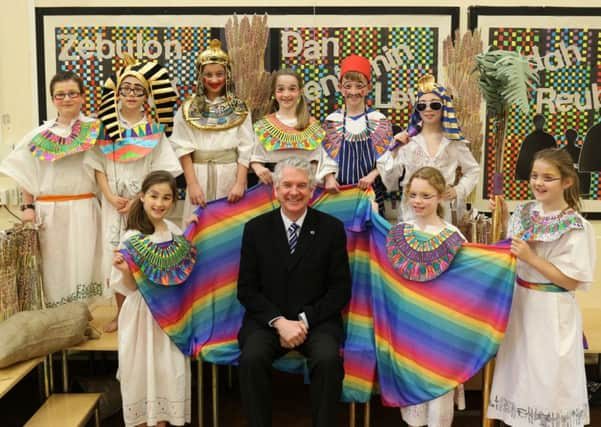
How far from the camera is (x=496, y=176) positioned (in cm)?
331

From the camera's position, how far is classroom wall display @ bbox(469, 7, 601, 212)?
14.9 ft

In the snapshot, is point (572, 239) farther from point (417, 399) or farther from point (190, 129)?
point (190, 129)

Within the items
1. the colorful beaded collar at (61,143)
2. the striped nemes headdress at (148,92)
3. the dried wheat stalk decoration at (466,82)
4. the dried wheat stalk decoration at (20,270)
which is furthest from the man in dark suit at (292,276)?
the dried wheat stalk decoration at (466,82)

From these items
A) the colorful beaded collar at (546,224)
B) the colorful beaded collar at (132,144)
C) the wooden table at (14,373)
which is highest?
the colorful beaded collar at (132,144)

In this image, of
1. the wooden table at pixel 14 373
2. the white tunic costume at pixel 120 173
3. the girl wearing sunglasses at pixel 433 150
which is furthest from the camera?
the white tunic costume at pixel 120 173

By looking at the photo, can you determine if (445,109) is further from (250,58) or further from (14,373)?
(14,373)

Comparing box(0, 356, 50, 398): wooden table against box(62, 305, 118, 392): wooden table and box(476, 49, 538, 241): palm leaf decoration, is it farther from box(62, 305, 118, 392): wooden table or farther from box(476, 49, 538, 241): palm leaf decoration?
box(476, 49, 538, 241): palm leaf decoration

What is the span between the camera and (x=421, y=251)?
311cm

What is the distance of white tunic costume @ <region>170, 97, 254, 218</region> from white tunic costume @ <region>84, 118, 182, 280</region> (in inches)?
5.0

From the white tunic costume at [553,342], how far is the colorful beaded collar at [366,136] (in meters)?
1.08

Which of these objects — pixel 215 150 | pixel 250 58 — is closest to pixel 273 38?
pixel 250 58

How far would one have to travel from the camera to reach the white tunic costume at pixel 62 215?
3695 mm

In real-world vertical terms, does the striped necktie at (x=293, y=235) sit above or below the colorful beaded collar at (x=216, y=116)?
below

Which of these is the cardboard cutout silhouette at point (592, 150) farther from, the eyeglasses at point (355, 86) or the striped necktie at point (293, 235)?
the striped necktie at point (293, 235)
